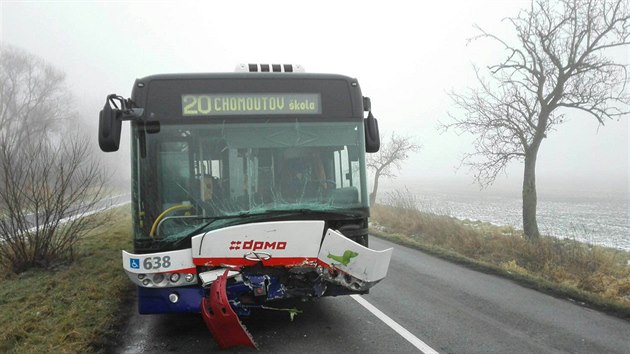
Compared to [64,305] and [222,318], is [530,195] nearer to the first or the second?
[222,318]

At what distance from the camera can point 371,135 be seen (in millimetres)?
5062

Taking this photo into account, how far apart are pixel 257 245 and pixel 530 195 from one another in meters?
11.5

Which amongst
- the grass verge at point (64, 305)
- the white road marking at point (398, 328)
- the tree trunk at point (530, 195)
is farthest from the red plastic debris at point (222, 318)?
the tree trunk at point (530, 195)

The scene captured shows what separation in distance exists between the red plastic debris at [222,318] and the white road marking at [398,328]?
5.42 ft

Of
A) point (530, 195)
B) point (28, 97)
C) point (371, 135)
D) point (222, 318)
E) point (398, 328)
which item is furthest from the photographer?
point (28, 97)

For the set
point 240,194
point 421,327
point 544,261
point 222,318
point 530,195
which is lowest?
point 544,261

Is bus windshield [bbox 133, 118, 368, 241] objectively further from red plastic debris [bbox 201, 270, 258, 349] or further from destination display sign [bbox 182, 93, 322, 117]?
red plastic debris [bbox 201, 270, 258, 349]

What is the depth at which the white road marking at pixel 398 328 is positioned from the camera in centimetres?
436

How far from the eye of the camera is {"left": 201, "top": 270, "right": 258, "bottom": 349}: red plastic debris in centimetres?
399

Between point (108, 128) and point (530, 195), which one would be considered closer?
point (108, 128)

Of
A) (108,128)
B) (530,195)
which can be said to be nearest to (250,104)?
(108,128)

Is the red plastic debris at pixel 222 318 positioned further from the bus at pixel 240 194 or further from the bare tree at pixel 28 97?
the bare tree at pixel 28 97

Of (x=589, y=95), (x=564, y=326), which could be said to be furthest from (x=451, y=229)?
(x=564, y=326)

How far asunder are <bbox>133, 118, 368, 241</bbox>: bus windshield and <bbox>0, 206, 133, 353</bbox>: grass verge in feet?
4.62
